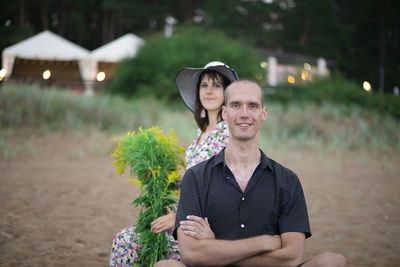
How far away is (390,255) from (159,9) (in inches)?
1300

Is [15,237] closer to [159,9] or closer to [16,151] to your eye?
[16,151]

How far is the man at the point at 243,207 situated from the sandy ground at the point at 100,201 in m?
2.24

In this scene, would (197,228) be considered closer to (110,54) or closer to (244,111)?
(244,111)

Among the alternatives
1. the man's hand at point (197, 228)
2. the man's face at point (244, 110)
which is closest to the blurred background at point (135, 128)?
the man's hand at point (197, 228)

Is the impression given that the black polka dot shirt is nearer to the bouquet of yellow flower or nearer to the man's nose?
the man's nose

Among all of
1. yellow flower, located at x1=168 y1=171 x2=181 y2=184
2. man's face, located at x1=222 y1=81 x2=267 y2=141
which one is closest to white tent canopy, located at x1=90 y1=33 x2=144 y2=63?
yellow flower, located at x1=168 y1=171 x2=181 y2=184

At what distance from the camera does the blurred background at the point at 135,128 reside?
5137 mm

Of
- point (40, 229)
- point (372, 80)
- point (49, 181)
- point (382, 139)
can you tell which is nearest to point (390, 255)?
point (40, 229)

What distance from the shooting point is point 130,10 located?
35062mm

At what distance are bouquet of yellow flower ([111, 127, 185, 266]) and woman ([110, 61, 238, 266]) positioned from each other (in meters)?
0.09

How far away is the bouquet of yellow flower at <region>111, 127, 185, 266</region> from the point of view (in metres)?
3.01

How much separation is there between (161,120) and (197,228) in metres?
10.8

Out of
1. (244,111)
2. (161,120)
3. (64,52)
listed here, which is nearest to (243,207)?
(244,111)

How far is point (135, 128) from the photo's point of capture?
12.7 m
